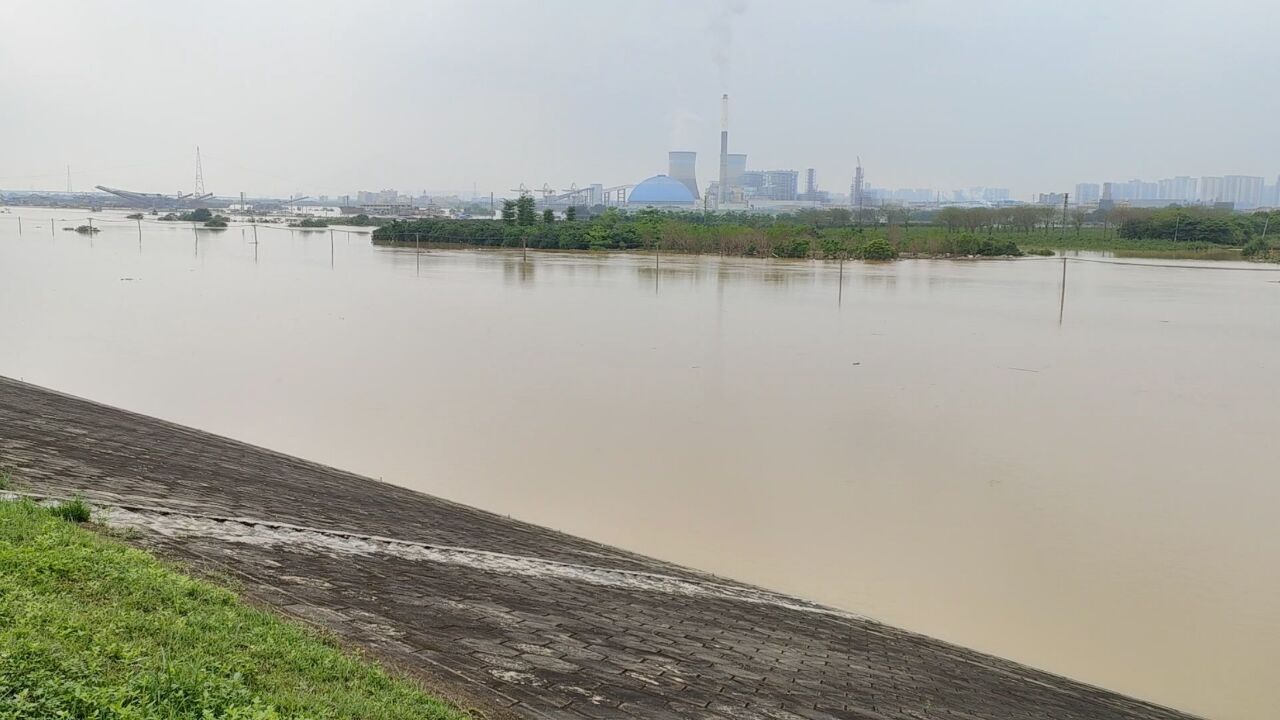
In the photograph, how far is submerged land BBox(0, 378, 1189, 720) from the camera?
Answer: 8.17ft

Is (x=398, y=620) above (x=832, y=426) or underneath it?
above

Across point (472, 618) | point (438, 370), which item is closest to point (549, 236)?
point (438, 370)

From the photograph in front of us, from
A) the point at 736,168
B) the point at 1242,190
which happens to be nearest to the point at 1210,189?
the point at 1242,190

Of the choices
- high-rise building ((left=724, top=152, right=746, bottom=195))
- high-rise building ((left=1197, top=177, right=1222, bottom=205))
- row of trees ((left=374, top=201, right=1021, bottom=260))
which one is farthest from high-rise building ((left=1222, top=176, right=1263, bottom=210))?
row of trees ((left=374, top=201, right=1021, bottom=260))

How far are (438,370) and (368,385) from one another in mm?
1363

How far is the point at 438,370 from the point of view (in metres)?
13.2

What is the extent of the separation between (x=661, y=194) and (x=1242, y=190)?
8262cm

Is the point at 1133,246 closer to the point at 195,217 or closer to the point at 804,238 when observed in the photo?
the point at 804,238

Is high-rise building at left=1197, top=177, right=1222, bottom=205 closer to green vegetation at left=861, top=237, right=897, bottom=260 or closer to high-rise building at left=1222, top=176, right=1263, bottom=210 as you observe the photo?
high-rise building at left=1222, top=176, right=1263, bottom=210

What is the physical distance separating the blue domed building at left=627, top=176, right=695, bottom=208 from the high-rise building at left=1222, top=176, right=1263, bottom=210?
2986 inches

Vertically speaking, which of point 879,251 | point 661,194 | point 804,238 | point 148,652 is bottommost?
point 148,652

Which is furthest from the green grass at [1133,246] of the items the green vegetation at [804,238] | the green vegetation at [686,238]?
the green vegetation at [686,238]

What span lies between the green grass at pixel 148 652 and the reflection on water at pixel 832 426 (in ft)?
13.3

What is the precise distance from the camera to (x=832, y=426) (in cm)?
1054
